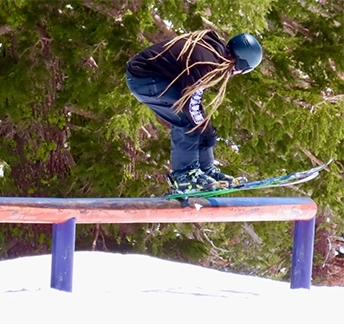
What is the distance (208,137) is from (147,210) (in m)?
0.78

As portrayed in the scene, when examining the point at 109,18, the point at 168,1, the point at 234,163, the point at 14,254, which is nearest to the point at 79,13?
the point at 109,18

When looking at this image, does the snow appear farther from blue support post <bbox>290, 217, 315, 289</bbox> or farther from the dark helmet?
the dark helmet

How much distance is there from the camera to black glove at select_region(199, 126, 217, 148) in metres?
5.16

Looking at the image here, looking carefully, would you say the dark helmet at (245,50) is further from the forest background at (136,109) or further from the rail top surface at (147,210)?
the forest background at (136,109)

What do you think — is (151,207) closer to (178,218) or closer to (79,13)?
(178,218)

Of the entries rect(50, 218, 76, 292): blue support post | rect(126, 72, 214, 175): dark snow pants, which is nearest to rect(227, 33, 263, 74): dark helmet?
rect(126, 72, 214, 175): dark snow pants

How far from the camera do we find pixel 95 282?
19.0 feet

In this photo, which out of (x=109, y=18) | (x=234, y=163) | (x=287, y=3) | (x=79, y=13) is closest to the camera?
(x=287, y=3)

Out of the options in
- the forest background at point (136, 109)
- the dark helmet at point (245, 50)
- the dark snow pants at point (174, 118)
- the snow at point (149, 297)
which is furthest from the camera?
the forest background at point (136, 109)

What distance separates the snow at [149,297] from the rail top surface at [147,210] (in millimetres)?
539

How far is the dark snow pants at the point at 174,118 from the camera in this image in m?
5.07

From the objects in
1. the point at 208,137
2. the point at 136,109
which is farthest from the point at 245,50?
the point at 136,109

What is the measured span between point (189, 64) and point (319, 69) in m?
3.94

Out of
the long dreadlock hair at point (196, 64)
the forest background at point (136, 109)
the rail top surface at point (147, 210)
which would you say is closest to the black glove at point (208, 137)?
the long dreadlock hair at point (196, 64)
